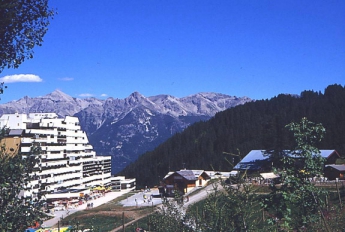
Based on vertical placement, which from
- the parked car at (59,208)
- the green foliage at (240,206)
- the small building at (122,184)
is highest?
the green foliage at (240,206)

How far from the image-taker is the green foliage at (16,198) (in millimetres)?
7133

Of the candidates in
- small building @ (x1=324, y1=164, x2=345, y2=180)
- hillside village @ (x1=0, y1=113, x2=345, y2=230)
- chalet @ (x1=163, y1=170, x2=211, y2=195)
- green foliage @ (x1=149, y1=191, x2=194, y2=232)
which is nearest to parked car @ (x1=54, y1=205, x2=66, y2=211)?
hillside village @ (x1=0, y1=113, x2=345, y2=230)

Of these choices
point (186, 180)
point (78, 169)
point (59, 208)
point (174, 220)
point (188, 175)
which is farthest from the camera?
point (78, 169)

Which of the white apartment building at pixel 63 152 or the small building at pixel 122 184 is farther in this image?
the small building at pixel 122 184

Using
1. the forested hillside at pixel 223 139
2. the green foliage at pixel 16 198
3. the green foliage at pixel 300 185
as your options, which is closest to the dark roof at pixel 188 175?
the forested hillside at pixel 223 139

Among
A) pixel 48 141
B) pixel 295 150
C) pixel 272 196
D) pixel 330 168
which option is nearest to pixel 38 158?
pixel 272 196

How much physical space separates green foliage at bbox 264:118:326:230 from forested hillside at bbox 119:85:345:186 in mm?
71552

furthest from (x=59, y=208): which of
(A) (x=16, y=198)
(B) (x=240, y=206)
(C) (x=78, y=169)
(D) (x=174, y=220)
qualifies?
(B) (x=240, y=206)

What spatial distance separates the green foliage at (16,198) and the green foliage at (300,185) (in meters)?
4.67

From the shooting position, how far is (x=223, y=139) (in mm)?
118562

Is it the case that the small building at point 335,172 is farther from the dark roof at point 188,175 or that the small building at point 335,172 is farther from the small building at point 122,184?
the small building at point 122,184

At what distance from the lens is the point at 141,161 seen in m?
125

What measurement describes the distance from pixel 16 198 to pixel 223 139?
112849 millimetres

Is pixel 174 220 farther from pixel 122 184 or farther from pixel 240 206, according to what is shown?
pixel 122 184
